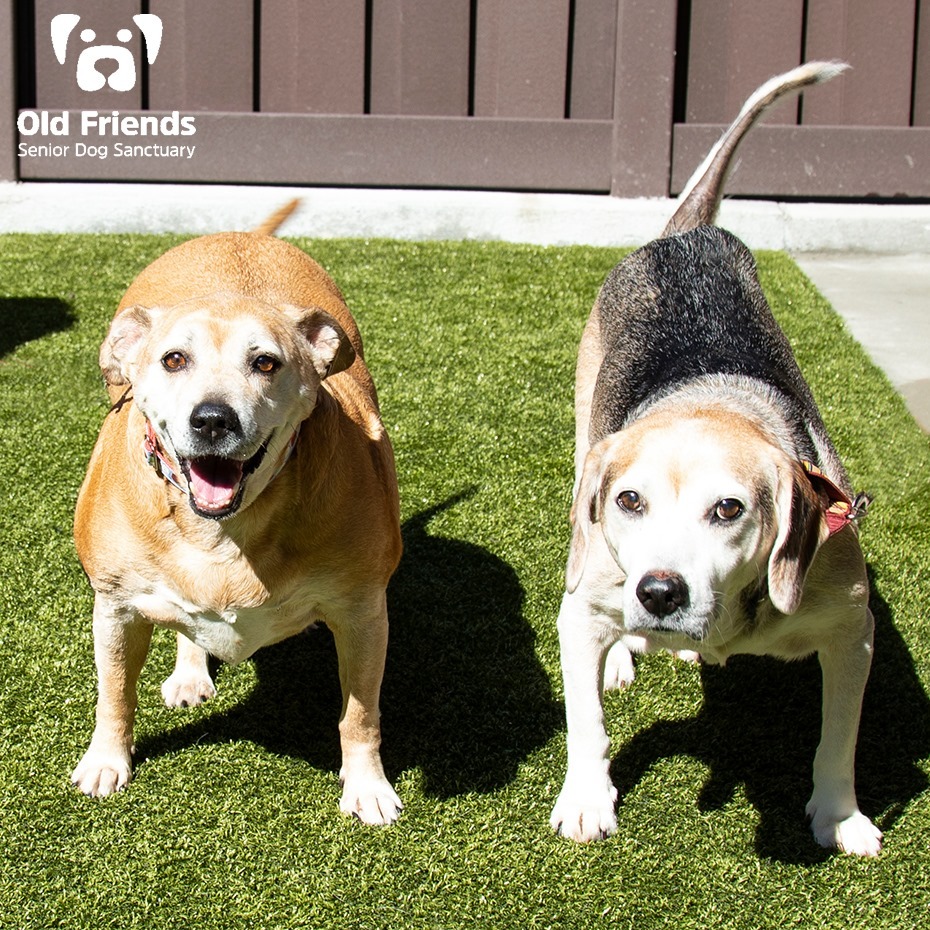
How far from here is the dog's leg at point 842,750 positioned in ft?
12.0

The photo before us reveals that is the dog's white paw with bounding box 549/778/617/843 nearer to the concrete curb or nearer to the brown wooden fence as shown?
the concrete curb

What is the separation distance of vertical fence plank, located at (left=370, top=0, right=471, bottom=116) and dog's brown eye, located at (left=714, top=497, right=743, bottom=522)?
6.50 m

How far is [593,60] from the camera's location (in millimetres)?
9031

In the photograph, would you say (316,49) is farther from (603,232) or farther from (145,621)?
(145,621)

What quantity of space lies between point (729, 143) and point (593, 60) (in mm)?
4210

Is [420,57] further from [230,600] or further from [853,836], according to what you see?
[853,836]

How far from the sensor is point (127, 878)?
3564mm

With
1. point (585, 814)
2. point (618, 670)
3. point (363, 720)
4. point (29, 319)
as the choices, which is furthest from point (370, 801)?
point (29, 319)

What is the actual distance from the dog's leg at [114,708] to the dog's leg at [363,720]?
59cm

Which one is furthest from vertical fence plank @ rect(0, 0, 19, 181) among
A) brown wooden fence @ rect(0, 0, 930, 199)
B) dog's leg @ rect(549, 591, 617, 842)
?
dog's leg @ rect(549, 591, 617, 842)

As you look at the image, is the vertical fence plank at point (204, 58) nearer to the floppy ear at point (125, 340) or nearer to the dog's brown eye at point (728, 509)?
the floppy ear at point (125, 340)

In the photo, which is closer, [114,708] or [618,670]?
[114,708]

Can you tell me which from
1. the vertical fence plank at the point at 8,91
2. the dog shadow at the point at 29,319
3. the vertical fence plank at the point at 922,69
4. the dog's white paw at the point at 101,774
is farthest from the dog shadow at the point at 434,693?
the vertical fence plank at the point at 922,69

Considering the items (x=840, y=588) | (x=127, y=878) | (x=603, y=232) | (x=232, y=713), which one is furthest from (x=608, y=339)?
(x=603, y=232)
